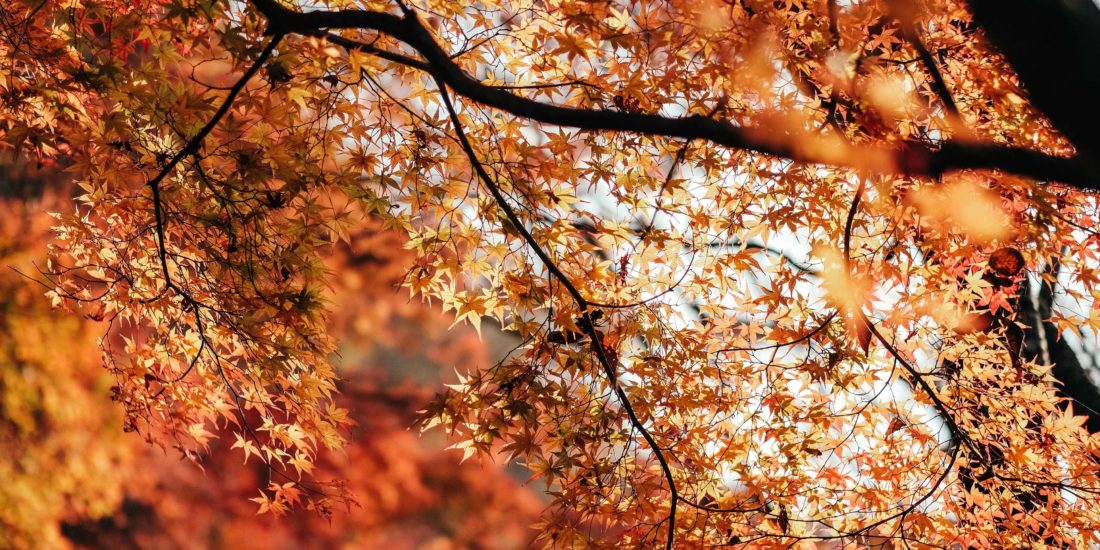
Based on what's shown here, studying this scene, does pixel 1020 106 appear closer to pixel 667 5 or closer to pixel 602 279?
pixel 667 5

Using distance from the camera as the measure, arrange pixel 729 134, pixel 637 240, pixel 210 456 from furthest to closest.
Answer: pixel 210 456, pixel 637 240, pixel 729 134

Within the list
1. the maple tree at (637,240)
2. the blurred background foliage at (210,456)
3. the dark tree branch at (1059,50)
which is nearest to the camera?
the dark tree branch at (1059,50)

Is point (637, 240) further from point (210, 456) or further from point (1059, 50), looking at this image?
point (210, 456)

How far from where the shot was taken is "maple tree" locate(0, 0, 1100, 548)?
2051mm

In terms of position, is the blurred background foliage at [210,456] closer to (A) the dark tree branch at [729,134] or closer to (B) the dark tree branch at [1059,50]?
(A) the dark tree branch at [729,134]

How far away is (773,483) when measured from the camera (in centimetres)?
252

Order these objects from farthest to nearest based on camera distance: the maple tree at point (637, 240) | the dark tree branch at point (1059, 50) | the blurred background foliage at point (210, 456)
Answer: the blurred background foliage at point (210, 456)
the maple tree at point (637, 240)
the dark tree branch at point (1059, 50)

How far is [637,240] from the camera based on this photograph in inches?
96.3

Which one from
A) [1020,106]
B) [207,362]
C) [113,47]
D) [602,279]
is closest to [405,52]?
[113,47]

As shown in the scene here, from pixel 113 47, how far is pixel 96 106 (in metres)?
1.13

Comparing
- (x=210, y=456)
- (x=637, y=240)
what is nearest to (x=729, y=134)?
(x=637, y=240)

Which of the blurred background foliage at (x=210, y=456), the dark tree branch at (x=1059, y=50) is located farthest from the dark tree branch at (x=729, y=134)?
the blurred background foliage at (x=210, y=456)

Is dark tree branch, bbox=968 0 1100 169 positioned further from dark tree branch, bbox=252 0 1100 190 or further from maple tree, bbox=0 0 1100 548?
maple tree, bbox=0 0 1100 548

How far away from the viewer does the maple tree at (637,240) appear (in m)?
2.05
